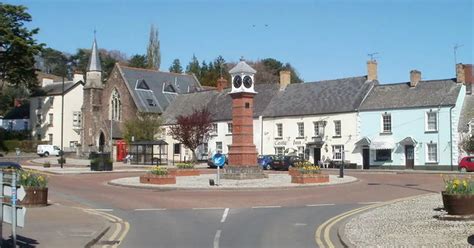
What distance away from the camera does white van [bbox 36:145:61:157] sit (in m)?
77.1

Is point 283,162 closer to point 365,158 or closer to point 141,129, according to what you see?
point 365,158

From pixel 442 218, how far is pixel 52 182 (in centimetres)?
2408

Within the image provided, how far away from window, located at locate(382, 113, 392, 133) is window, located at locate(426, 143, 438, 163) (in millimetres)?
4448

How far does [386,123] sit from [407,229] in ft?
149

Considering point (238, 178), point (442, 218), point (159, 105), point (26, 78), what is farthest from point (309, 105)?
point (442, 218)

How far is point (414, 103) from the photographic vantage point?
56.6 meters

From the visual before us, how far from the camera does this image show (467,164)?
5003cm

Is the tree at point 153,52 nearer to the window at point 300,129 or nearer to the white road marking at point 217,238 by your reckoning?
the window at point 300,129

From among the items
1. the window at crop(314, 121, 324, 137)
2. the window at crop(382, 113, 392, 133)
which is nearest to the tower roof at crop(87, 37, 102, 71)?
the window at crop(314, 121, 324, 137)

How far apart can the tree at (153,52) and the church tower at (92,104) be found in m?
37.9

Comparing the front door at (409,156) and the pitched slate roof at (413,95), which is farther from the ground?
the pitched slate roof at (413,95)

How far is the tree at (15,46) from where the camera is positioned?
67938 millimetres

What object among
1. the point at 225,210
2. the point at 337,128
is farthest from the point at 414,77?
the point at 225,210

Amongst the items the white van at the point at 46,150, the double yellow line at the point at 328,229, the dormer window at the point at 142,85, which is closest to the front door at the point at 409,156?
the double yellow line at the point at 328,229
